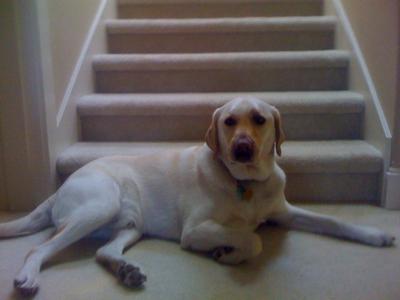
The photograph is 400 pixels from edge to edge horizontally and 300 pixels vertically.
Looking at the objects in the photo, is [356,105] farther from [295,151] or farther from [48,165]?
[48,165]

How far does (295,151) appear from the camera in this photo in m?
2.22

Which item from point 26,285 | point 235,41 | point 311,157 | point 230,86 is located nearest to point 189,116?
point 230,86

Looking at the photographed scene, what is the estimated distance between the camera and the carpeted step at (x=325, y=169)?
7.10 ft

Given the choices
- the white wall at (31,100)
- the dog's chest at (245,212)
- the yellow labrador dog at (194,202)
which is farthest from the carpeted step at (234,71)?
the dog's chest at (245,212)

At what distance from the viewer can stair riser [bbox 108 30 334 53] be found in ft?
9.59

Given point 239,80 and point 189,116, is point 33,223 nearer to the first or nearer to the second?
point 189,116

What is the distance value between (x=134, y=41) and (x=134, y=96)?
2.00 ft

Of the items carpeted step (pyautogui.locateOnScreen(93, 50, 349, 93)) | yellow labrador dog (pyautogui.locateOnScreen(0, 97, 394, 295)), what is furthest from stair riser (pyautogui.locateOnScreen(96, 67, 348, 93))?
yellow labrador dog (pyautogui.locateOnScreen(0, 97, 394, 295))

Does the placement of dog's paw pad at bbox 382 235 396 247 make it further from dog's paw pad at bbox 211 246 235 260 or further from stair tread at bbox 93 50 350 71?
stair tread at bbox 93 50 350 71

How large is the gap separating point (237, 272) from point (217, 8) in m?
2.18

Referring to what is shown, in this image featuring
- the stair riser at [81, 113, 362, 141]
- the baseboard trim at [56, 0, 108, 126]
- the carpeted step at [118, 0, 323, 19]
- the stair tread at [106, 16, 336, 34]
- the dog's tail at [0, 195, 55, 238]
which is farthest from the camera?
the carpeted step at [118, 0, 323, 19]

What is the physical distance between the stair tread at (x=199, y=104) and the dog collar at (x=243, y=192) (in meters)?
0.72

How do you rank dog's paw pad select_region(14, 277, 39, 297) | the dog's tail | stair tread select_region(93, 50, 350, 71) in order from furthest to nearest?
stair tread select_region(93, 50, 350, 71) → the dog's tail → dog's paw pad select_region(14, 277, 39, 297)

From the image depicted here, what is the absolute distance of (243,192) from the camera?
68.5 inches
